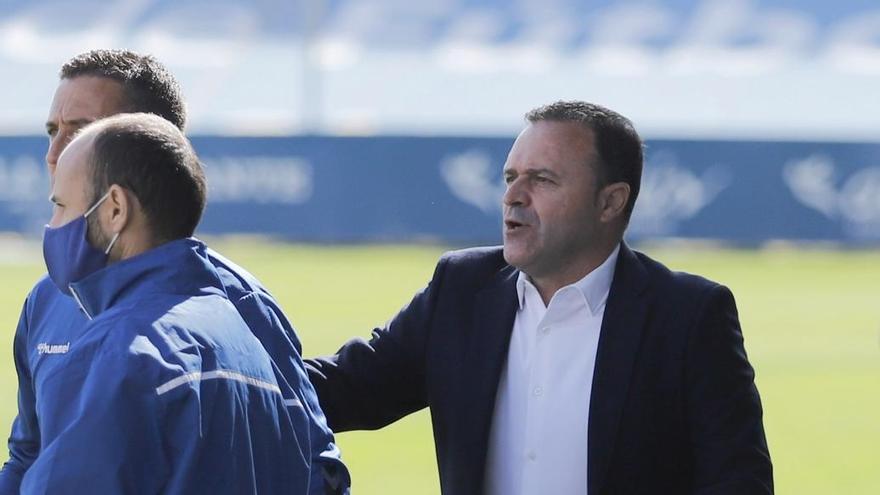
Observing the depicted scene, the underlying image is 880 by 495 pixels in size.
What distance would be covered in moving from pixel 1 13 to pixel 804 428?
2715 centimetres

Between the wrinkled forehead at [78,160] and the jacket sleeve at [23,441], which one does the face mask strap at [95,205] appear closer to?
the wrinkled forehead at [78,160]

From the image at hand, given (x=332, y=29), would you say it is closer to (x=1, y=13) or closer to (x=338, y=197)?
(x=1, y=13)

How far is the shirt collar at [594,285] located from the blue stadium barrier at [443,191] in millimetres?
19762

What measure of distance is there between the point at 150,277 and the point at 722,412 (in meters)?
1.41

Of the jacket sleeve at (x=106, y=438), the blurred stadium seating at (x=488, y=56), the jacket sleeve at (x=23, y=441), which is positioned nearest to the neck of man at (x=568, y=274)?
the jacket sleeve at (x=23, y=441)

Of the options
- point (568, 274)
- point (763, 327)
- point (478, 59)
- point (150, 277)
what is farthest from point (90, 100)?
point (478, 59)

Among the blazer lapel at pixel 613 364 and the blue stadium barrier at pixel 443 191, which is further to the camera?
the blue stadium barrier at pixel 443 191

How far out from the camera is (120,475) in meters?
2.35

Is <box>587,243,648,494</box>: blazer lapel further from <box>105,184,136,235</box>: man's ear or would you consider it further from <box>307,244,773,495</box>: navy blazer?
<box>105,184,136,235</box>: man's ear

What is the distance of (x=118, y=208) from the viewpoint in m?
2.61

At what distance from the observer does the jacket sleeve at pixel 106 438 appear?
7.70ft

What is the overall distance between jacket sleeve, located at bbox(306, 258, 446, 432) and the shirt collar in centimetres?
22

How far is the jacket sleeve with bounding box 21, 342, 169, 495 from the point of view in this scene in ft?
7.70

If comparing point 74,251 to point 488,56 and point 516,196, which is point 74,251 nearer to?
point 516,196
